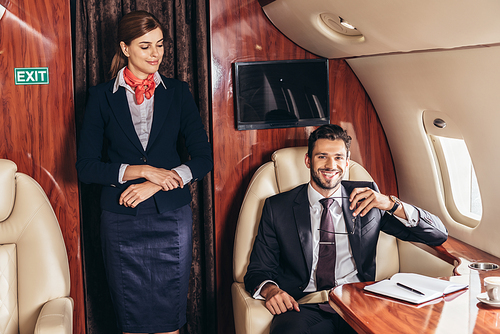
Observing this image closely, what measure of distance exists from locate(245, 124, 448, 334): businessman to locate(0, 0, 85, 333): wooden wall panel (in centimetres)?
126

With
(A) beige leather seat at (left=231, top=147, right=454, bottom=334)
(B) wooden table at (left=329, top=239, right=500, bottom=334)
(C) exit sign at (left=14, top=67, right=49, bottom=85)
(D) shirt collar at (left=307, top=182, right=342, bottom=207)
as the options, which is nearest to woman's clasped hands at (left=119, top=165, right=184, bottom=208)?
(A) beige leather seat at (left=231, top=147, right=454, bottom=334)

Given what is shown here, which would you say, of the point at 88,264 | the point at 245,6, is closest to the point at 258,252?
the point at 88,264

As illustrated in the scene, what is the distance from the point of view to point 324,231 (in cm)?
246

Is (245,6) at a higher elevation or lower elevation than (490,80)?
higher

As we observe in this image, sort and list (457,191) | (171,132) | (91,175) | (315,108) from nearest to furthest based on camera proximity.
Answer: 1. (91,175)
2. (171,132)
3. (457,191)
4. (315,108)

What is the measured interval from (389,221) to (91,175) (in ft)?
5.35

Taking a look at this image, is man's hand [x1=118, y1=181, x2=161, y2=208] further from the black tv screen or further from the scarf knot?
the black tv screen

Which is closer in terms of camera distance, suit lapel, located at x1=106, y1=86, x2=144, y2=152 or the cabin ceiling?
the cabin ceiling

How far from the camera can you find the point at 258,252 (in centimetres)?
246

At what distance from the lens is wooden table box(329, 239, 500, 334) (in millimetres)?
1569

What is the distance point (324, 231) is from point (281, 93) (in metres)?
1.04

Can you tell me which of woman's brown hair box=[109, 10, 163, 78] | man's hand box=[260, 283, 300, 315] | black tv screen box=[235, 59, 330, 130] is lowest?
man's hand box=[260, 283, 300, 315]

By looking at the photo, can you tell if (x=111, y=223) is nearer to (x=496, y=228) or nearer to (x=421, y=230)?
(x=421, y=230)

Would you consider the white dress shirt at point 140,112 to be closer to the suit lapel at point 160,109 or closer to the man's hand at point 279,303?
the suit lapel at point 160,109
